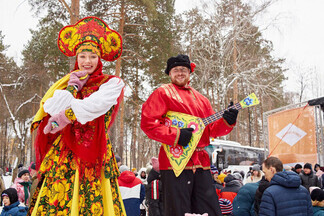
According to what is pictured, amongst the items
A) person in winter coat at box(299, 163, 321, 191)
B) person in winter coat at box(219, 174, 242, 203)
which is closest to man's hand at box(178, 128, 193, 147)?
person in winter coat at box(219, 174, 242, 203)

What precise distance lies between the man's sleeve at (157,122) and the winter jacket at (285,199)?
1.37 m

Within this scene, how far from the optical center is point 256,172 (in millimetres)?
8594

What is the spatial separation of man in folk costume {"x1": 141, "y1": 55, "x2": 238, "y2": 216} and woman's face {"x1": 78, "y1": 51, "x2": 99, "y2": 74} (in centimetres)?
69

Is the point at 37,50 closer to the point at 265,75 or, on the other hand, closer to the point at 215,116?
the point at 265,75

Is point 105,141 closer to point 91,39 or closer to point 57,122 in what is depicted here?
Answer: point 57,122

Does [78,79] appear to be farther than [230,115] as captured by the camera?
No

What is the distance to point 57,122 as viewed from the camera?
2250 millimetres

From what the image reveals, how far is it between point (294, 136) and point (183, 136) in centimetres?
824

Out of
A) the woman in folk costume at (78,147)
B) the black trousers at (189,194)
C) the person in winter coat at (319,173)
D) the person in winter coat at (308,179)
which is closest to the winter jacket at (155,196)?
the black trousers at (189,194)

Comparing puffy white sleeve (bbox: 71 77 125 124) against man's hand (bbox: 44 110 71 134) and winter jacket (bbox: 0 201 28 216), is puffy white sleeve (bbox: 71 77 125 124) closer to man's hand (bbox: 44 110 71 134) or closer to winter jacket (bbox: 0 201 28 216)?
man's hand (bbox: 44 110 71 134)

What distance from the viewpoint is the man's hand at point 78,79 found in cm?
246

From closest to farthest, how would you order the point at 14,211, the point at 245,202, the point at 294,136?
1. the point at 245,202
2. the point at 14,211
3. the point at 294,136

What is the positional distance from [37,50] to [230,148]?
1508 cm

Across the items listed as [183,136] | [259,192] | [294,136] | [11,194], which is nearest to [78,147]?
[183,136]
